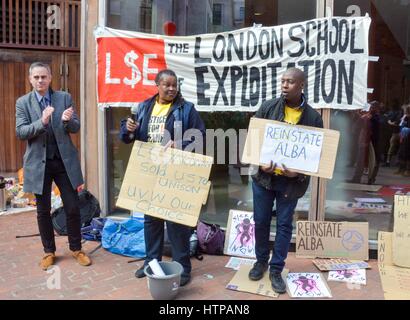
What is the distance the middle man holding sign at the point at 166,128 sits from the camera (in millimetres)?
3725

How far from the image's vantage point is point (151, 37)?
5.19 meters

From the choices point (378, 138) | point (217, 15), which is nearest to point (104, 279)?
point (217, 15)

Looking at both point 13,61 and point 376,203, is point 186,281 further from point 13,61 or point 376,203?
point 13,61

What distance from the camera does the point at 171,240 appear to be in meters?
3.90

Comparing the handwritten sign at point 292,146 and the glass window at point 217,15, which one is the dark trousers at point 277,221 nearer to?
the handwritten sign at point 292,146

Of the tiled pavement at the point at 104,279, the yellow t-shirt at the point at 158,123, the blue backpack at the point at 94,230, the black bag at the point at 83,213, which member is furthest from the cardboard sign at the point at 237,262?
the black bag at the point at 83,213

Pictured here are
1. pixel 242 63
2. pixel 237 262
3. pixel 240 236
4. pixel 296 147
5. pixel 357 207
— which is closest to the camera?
pixel 296 147

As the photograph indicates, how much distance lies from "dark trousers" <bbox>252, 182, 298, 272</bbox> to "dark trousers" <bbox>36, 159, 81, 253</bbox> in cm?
178

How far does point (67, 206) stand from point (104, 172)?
50.1 inches

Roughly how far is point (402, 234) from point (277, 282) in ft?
4.82

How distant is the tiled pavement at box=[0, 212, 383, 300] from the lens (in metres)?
3.68

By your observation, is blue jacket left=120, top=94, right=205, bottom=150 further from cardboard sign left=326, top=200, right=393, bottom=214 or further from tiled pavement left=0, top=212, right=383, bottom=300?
cardboard sign left=326, top=200, right=393, bottom=214

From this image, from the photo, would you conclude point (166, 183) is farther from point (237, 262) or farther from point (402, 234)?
point (402, 234)
